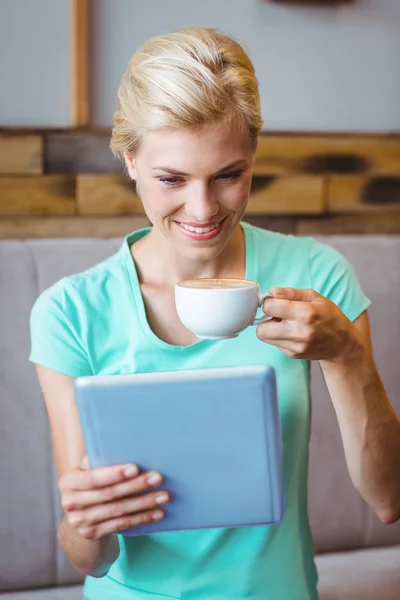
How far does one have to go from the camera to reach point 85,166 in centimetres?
188

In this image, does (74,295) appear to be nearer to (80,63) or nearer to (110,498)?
(110,498)

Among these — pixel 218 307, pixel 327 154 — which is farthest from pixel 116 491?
pixel 327 154

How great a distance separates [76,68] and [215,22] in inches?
14.6

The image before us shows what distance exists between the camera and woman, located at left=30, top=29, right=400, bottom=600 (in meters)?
1.06

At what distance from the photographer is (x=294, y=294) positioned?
38.3 inches

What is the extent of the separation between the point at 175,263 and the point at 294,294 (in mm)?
349

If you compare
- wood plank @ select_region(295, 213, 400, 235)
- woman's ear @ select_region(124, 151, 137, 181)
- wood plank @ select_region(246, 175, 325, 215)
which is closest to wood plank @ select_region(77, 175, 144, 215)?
wood plank @ select_region(246, 175, 325, 215)

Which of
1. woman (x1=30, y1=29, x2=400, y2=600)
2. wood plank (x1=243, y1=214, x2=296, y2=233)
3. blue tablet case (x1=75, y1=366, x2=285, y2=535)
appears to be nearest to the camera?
blue tablet case (x1=75, y1=366, x2=285, y2=535)

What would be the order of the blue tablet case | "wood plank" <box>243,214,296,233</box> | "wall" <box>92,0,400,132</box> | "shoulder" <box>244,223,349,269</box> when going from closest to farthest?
the blue tablet case
"shoulder" <box>244,223,349,269</box>
"wall" <box>92,0,400,132</box>
"wood plank" <box>243,214,296,233</box>

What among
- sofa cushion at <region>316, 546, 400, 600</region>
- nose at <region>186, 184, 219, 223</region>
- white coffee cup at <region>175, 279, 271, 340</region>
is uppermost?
nose at <region>186, 184, 219, 223</region>

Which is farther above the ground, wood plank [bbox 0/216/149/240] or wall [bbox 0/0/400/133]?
wall [bbox 0/0/400/133]

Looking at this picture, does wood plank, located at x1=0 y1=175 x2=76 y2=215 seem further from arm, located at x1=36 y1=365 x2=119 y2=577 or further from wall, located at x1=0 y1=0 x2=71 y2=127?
arm, located at x1=36 y1=365 x2=119 y2=577

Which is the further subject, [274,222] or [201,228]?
[274,222]

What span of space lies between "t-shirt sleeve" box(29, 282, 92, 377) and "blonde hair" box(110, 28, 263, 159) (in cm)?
27
